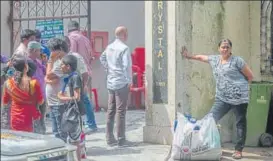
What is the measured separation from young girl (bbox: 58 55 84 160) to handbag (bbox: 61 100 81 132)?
0.04 m

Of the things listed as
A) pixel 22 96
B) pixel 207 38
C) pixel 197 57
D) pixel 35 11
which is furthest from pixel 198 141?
pixel 35 11

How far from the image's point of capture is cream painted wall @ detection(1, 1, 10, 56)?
11.3 metres

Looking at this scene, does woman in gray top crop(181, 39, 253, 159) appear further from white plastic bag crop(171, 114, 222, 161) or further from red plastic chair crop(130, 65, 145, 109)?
red plastic chair crop(130, 65, 145, 109)

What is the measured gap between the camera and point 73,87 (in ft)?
19.3

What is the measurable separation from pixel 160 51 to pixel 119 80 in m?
0.73

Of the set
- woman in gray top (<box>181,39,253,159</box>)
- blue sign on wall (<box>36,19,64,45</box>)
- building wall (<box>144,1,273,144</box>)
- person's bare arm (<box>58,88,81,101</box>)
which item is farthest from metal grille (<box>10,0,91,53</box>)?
person's bare arm (<box>58,88,81,101</box>)

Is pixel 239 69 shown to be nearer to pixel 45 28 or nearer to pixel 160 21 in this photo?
pixel 160 21

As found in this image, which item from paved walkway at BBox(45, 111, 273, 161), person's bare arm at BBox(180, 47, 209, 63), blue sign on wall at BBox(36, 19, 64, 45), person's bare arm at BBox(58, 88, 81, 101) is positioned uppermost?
blue sign on wall at BBox(36, 19, 64, 45)

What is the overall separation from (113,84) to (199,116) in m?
1.35

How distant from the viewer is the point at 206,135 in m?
6.37

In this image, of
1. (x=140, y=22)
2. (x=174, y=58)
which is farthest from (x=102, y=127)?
(x=140, y=22)

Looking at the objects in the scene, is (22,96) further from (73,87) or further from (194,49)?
(194,49)

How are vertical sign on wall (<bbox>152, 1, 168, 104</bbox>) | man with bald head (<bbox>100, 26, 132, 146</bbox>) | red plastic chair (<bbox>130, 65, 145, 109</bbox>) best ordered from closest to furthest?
man with bald head (<bbox>100, 26, 132, 146</bbox>)
vertical sign on wall (<bbox>152, 1, 168, 104</bbox>)
red plastic chair (<bbox>130, 65, 145, 109</bbox>)

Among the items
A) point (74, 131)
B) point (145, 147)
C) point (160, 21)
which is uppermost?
point (160, 21)
